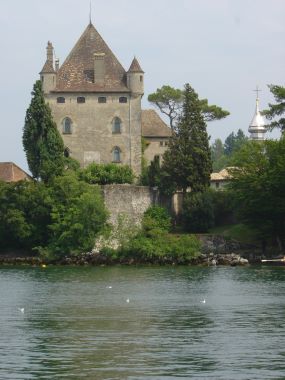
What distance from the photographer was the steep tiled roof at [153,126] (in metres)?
105

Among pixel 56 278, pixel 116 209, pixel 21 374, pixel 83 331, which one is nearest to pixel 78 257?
pixel 116 209

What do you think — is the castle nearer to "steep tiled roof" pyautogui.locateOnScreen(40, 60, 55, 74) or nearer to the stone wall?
"steep tiled roof" pyautogui.locateOnScreen(40, 60, 55, 74)

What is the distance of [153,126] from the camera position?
106m

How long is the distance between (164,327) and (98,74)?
2029 inches

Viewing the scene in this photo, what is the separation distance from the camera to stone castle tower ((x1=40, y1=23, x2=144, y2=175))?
95.8 m

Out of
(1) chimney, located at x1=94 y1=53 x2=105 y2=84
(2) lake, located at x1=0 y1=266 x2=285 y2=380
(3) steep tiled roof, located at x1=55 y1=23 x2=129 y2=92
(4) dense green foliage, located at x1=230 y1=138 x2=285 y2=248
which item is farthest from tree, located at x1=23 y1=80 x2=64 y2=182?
(2) lake, located at x1=0 y1=266 x2=285 y2=380

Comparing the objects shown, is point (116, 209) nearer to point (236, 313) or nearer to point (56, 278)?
point (56, 278)

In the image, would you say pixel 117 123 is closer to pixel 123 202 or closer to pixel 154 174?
pixel 154 174

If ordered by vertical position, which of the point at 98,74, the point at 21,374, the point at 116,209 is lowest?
the point at 21,374

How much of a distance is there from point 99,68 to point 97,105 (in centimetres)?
265

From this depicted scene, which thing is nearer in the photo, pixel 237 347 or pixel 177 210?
pixel 237 347

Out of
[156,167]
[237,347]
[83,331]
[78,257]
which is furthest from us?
[156,167]

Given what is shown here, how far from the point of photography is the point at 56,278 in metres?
70.7

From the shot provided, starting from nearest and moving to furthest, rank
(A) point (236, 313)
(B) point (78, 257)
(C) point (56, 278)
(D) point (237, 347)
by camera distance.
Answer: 1. (D) point (237, 347)
2. (A) point (236, 313)
3. (C) point (56, 278)
4. (B) point (78, 257)
